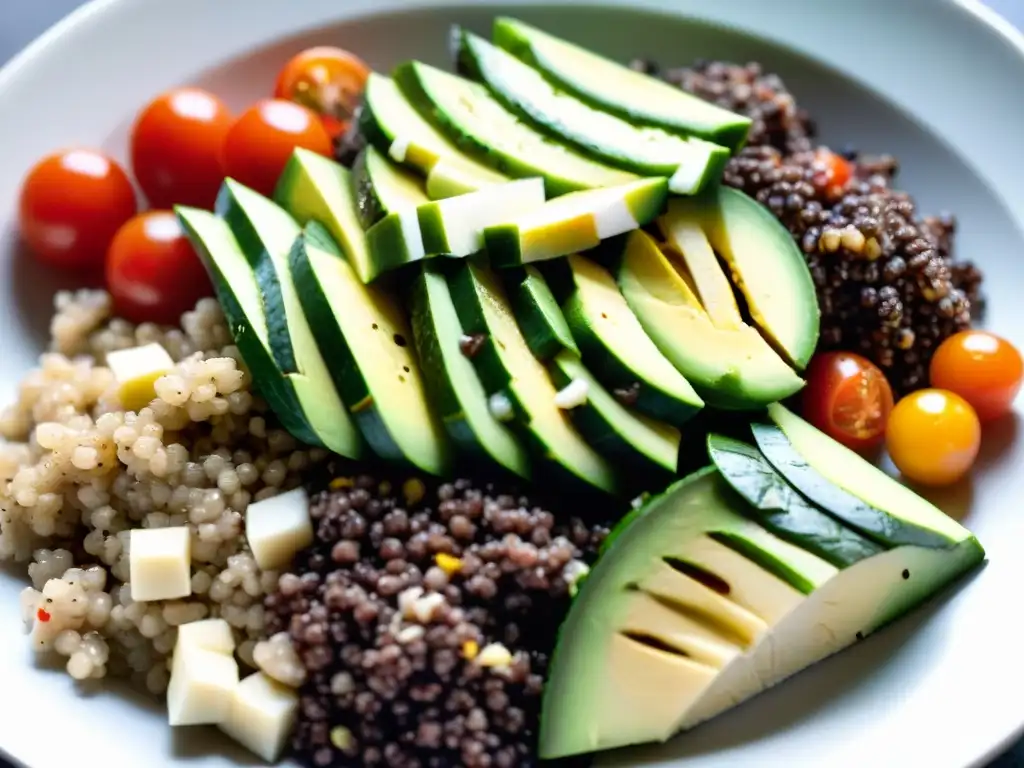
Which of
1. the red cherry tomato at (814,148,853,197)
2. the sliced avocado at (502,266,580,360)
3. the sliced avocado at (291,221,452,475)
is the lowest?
the sliced avocado at (291,221,452,475)

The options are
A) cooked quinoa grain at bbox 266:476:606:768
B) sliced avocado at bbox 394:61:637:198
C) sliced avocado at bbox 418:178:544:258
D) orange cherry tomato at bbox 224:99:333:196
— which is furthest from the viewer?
orange cherry tomato at bbox 224:99:333:196

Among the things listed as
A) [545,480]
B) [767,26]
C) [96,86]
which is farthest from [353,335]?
[767,26]

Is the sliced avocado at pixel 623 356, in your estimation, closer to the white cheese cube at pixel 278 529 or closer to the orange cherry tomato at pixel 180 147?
the white cheese cube at pixel 278 529

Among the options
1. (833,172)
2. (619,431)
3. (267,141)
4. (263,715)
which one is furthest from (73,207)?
(833,172)

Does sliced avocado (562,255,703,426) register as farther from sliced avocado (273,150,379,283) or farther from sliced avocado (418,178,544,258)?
sliced avocado (273,150,379,283)

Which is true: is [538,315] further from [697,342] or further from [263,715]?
[263,715]

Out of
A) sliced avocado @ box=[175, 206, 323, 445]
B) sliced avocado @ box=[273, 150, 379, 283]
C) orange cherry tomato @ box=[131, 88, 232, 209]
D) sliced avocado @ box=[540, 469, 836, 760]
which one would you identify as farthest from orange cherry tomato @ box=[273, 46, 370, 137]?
sliced avocado @ box=[540, 469, 836, 760]
